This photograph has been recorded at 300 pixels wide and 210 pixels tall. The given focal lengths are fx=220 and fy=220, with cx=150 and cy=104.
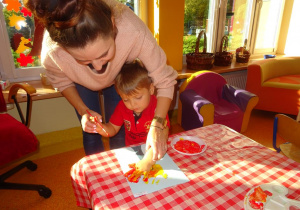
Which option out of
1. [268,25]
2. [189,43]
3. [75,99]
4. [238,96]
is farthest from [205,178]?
[268,25]

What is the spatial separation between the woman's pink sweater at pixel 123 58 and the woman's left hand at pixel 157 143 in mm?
260

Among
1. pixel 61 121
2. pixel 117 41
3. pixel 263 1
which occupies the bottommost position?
pixel 61 121

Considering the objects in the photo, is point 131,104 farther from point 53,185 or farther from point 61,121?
point 61,121

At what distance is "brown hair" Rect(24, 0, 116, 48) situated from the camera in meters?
0.71

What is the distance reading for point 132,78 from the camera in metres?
1.24

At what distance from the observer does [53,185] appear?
187 centimetres

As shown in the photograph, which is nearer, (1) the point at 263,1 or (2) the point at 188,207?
(2) the point at 188,207

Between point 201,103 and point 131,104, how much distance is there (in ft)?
3.55

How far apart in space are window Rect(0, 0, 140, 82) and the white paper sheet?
5.33 ft

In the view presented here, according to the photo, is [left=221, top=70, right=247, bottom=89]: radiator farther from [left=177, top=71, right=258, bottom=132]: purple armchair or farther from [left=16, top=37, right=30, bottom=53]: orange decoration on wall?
[left=16, top=37, right=30, bottom=53]: orange decoration on wall

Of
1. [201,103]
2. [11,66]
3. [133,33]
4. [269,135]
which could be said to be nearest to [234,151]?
[133,33]

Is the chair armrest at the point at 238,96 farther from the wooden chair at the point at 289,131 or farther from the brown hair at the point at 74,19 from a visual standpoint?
the brown hair at the point at 74,19

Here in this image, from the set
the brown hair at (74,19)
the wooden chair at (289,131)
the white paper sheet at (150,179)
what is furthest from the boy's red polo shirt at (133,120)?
the wooden chair at (289,131)

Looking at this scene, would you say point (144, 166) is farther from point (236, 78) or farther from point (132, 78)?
point (236, 78)
